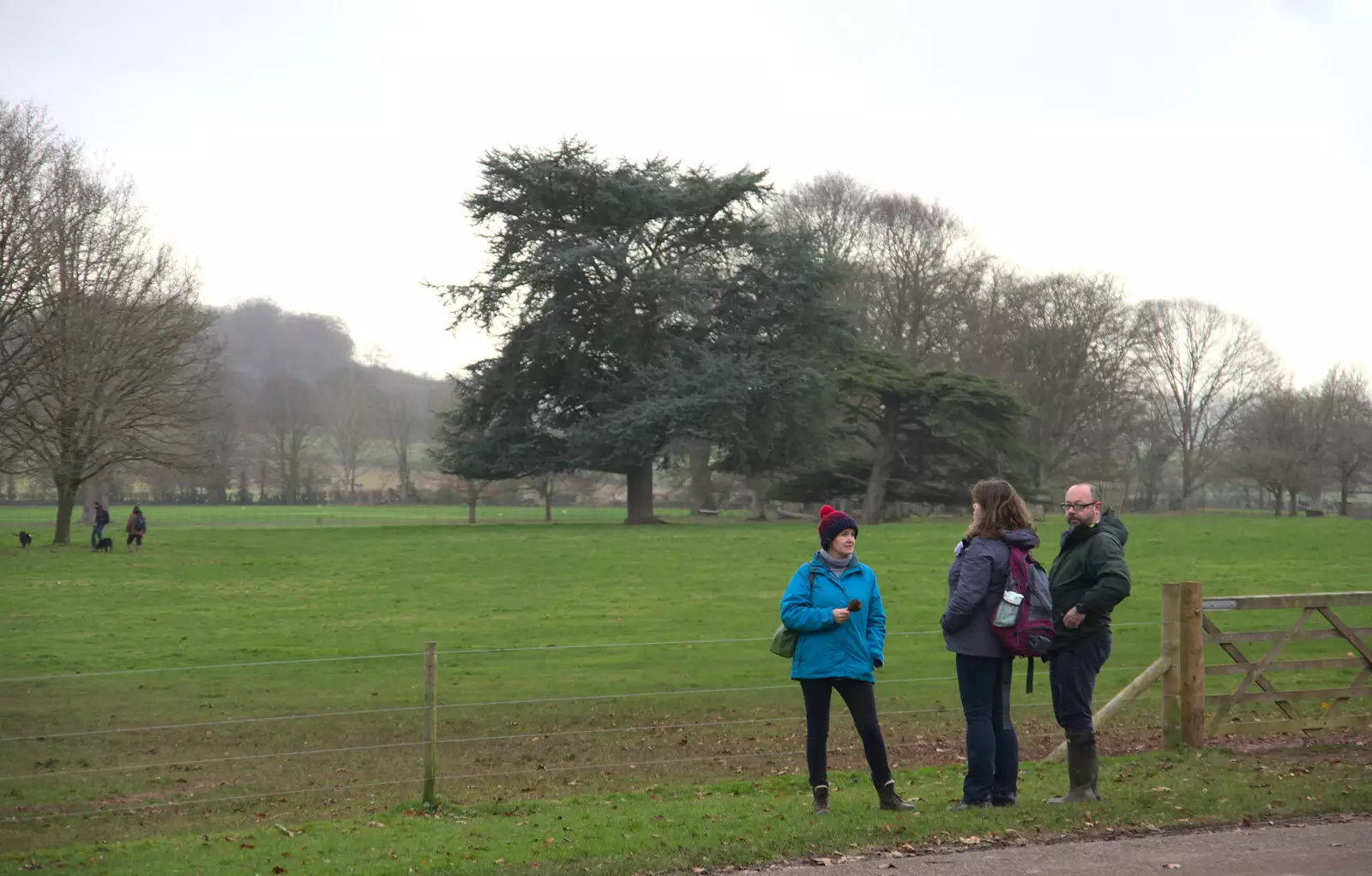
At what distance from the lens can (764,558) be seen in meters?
36.1

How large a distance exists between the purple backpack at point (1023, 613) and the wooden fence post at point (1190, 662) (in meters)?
3.18

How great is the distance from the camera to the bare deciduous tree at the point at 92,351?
42.4 m

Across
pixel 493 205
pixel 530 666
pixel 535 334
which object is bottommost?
pixel 530 666

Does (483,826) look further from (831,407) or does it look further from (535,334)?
(831,407)

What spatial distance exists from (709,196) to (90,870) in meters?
48.9

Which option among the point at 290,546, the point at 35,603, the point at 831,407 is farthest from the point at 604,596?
the point at 831,407

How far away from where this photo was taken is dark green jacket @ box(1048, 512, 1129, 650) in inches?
310

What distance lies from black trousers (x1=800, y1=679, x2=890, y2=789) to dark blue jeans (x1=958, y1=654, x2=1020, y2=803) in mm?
533

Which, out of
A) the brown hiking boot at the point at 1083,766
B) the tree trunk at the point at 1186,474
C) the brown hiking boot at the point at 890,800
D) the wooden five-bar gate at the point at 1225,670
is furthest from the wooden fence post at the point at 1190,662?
the tree trunk at the point at 1186,474

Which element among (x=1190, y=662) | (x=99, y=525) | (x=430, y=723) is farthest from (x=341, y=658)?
(x=99, y=525)

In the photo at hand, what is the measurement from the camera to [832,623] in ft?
24.8

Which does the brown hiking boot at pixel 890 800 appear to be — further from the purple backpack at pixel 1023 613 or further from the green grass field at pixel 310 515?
the green grass field at pixel 310 515

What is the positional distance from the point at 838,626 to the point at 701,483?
218 feet

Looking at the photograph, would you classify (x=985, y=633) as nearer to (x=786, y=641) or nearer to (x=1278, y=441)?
(x=786, y=641)
